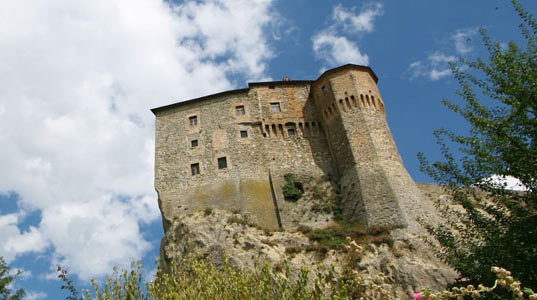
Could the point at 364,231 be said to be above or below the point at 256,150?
below

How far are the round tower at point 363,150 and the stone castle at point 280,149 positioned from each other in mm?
63

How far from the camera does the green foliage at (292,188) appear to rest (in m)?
28.2

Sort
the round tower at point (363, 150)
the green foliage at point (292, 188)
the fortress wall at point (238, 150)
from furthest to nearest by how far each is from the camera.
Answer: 1. the fortress wall at point (238, 150)
2. the green foliage at point (292, 188)
3. the round tower at point (363, 150)

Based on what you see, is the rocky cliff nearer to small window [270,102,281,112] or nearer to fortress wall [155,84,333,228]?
fortress wall [155,84,333,228]

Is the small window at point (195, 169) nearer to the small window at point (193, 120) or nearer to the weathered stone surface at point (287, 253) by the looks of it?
the small window at point (193, 120)

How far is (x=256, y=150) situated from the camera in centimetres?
3094

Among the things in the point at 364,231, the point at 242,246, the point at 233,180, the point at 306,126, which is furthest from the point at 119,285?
the point at 306,126

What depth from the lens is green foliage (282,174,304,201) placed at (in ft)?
92.4

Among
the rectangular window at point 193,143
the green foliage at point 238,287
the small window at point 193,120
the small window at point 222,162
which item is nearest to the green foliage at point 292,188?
the small window at point 222,162

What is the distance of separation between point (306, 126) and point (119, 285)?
23803 millimetres

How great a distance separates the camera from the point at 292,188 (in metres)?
28.5

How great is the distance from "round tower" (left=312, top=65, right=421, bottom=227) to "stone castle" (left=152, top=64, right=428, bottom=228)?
6 centimetres

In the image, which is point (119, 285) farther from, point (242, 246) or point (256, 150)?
point (256, 150)

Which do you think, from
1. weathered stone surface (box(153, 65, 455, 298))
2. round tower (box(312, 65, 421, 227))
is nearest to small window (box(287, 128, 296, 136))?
weathered stone surface (box(153, 65, 455, 298))
